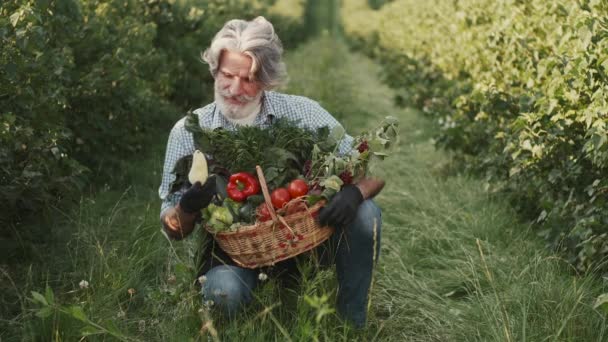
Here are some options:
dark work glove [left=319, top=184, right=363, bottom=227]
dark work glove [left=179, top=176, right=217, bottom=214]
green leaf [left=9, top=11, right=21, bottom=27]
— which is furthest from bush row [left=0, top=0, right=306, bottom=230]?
dark work glove [left=319, top=184, right=363, bottom=227]

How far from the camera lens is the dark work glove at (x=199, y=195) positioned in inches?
103

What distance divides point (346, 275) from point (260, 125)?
717mm

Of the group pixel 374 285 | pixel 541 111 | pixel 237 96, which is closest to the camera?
pixel 237 96

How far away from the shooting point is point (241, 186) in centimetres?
269

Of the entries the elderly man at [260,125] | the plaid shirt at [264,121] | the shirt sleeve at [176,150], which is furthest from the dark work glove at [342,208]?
the shirt sleeve at [176,150]

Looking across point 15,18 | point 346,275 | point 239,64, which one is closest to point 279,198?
point 346,275

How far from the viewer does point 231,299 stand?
2.83 m

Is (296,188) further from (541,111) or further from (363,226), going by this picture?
(541,111)

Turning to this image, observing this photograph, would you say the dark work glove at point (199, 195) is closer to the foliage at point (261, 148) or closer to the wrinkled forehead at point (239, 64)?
the foliage at point (261, 148)

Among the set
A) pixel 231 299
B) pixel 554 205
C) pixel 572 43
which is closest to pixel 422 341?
pixel 231 299

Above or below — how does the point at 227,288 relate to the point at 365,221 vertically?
below

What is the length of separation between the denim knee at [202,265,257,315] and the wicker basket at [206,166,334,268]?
146mm

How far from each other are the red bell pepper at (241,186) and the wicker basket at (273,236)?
7cm

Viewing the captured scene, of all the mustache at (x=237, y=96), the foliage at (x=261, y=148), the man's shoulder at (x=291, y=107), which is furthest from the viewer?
the man's shoulder at (x=291, y=107)
